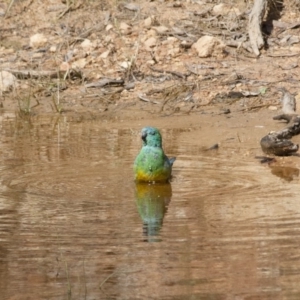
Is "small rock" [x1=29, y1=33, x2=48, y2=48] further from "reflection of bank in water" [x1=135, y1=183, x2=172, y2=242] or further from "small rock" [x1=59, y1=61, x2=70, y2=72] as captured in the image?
"reflection of bank in water" [x1=135, y1=183, x2=172, y2=242]

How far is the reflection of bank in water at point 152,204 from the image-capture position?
209 inches

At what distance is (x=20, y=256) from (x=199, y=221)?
1.16 m

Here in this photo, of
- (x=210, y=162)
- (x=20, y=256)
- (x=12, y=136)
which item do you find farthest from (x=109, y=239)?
(x=12, y=136)

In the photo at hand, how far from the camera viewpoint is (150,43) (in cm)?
1070

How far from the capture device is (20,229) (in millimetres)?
5328

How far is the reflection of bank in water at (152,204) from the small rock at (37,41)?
5.05 meters

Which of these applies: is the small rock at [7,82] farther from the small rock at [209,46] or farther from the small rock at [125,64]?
the small rock at [209,46]

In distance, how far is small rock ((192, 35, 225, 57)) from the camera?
33.7 feet

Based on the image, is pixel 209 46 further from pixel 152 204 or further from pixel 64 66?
pixel 152 204

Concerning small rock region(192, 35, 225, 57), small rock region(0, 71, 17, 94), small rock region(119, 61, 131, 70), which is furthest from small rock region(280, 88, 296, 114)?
small rock region(0, 71, 17, 94)

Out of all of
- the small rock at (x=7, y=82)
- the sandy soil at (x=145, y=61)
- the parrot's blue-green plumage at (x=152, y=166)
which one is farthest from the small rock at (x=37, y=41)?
the parrot's blue-green plumage at (x=152, y=166)

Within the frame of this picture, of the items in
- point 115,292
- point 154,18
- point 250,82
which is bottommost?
point 115,292

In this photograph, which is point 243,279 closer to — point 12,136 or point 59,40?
point 12,136

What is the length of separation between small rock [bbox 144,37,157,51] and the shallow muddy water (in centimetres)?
257
